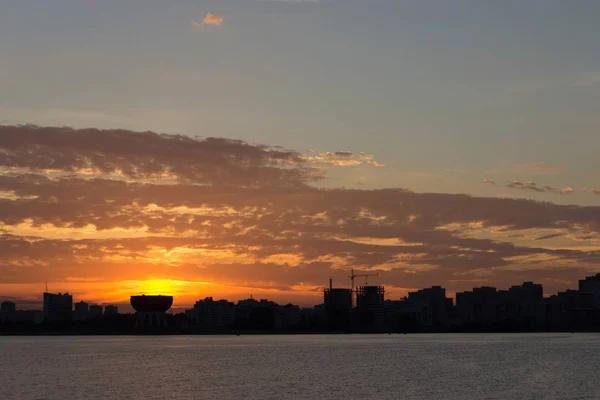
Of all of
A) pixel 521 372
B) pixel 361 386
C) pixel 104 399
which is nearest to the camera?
pixel 104 399

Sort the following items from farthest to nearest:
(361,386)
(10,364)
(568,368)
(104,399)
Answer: (10,364), (568,368), (361,386), (104,399)

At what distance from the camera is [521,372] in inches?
6255

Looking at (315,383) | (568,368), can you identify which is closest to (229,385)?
(315,383)

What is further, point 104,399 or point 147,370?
point 147,370

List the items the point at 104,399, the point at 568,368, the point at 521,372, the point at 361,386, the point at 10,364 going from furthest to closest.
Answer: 1. the point at 10,364
2. the point at 568,368
3. the point at 521,372
4. the point at 361,386
5. the point at 104,399

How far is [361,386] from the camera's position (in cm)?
13125

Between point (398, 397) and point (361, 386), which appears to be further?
point (361, 386)

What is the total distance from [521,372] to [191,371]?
2501 inches

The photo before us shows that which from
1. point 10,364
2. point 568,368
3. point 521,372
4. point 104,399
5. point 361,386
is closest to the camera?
point 104,399

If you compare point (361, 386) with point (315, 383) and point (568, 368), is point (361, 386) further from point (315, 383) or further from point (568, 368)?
point (568, 368)

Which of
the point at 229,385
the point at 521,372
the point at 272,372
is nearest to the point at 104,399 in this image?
the point at 229,385

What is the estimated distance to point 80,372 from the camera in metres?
164

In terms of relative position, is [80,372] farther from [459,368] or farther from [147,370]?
[459,368]

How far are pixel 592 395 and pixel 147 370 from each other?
88801mm
